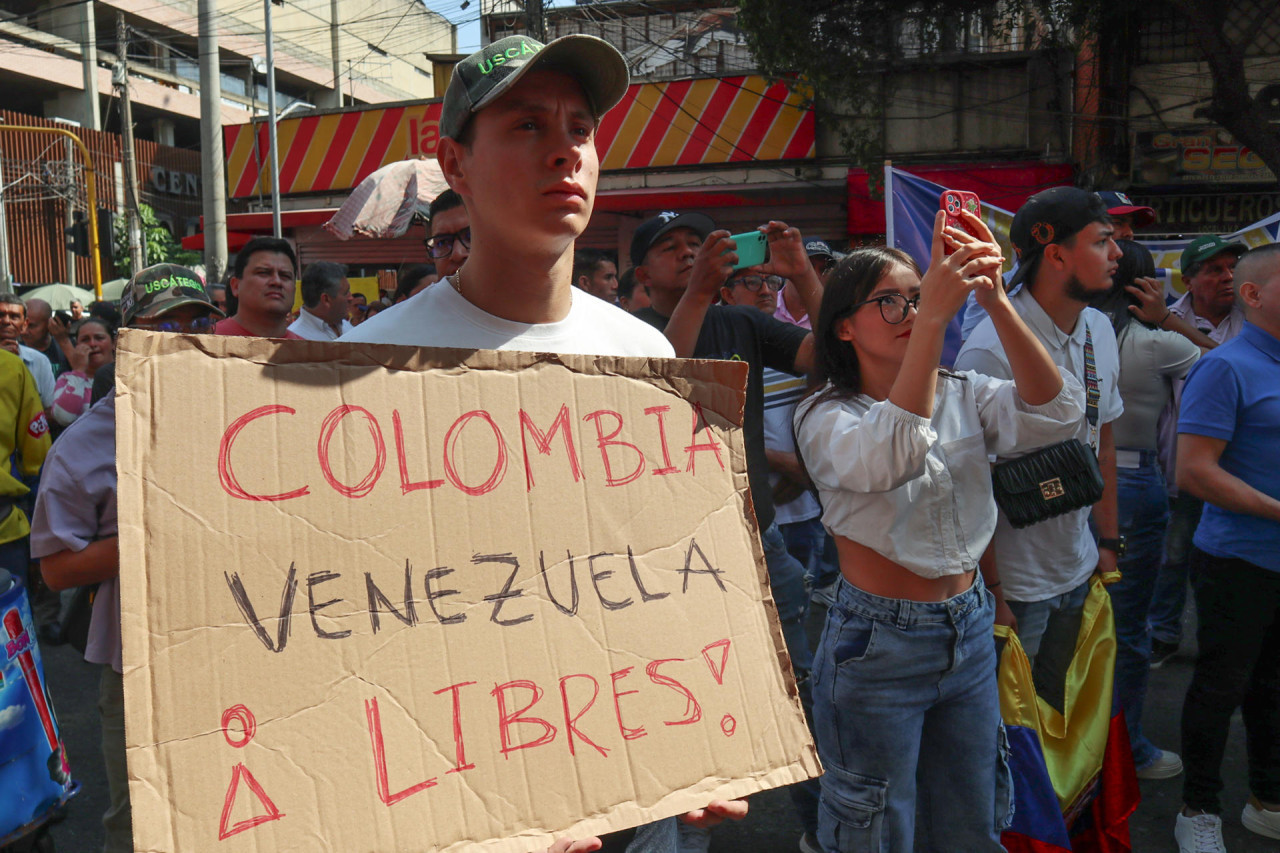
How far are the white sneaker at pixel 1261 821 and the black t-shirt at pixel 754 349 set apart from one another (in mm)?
1900

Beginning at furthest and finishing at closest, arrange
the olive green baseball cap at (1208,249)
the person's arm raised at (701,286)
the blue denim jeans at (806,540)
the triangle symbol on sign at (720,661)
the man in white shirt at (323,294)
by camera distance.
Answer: the man in white shirt at (323,294) → the olive green baseball cap at (1208,249) → the blue denim jeans at (806,540) → the person's arm raised at (701,286) → the triangle symbol on sign at (720,661)

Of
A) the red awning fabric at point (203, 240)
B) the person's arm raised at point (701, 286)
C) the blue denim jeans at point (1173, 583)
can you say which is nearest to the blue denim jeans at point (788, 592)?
the person's arm raised at point (701, 286)

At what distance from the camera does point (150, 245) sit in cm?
2581

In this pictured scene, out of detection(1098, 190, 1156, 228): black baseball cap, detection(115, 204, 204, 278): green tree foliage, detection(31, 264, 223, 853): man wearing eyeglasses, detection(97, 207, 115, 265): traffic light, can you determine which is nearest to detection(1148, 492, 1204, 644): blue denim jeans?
detection(1098, 190, 1156, 228): black baseball cap

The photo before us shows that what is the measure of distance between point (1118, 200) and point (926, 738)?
248cm

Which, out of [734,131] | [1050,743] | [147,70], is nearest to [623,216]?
[734,131]

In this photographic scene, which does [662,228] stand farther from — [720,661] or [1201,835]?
[1201,835]

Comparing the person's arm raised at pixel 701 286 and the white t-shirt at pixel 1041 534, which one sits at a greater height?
the person's arm raised at pixel 701 286

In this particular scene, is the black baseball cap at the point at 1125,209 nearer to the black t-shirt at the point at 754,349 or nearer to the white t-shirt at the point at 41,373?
the black t-shirt at the point at 754,349

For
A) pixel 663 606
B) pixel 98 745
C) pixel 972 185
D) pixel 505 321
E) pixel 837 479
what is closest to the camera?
pixel 663 606

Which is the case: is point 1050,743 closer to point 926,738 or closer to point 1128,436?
point 926,738

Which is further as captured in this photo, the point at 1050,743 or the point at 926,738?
the point at 1050,743

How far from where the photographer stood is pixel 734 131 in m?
15.1

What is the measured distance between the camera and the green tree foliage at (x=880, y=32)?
12094mm
